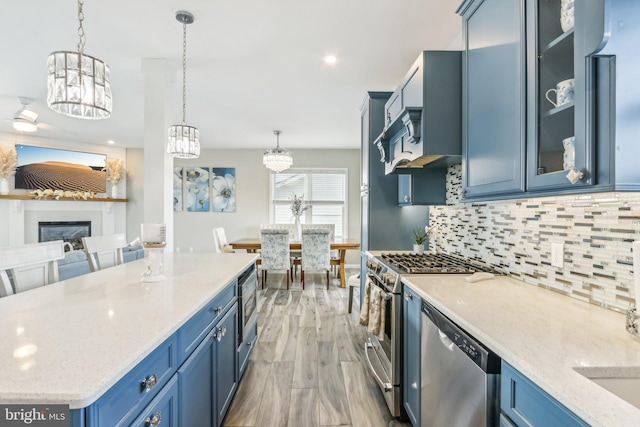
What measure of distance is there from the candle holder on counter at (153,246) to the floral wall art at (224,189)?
5284 mm

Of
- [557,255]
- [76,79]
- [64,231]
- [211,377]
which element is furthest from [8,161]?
[557,255]

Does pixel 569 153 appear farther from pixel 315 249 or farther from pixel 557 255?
pixel 315 249

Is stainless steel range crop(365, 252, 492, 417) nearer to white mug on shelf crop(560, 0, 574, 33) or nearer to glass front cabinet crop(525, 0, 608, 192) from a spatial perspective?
glass front cabinet crop(525, 0, 608, 192)

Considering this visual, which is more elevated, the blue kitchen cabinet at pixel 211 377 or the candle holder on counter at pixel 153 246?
the candle holder on counter at pixel 153 246

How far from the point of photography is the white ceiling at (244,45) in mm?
2174

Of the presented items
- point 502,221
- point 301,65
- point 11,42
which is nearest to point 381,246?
point 502,221

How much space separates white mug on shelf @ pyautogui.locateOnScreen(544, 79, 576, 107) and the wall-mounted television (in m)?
7.76

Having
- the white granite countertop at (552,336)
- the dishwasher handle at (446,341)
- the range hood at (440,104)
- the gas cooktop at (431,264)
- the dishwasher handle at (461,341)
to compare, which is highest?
the range hood at (440,104)

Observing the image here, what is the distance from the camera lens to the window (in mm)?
6852

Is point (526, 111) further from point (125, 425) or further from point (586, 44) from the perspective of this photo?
point (125, 425)

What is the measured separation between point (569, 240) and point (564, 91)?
70 cm

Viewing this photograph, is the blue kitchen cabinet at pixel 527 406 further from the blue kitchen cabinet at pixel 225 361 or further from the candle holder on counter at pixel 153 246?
the candle holder on counter at pixel 153 246

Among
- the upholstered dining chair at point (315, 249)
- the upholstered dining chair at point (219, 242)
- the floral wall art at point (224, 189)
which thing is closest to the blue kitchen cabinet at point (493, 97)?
the upholstered dining chair at point (315, 249)

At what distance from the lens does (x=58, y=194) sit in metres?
5.83
